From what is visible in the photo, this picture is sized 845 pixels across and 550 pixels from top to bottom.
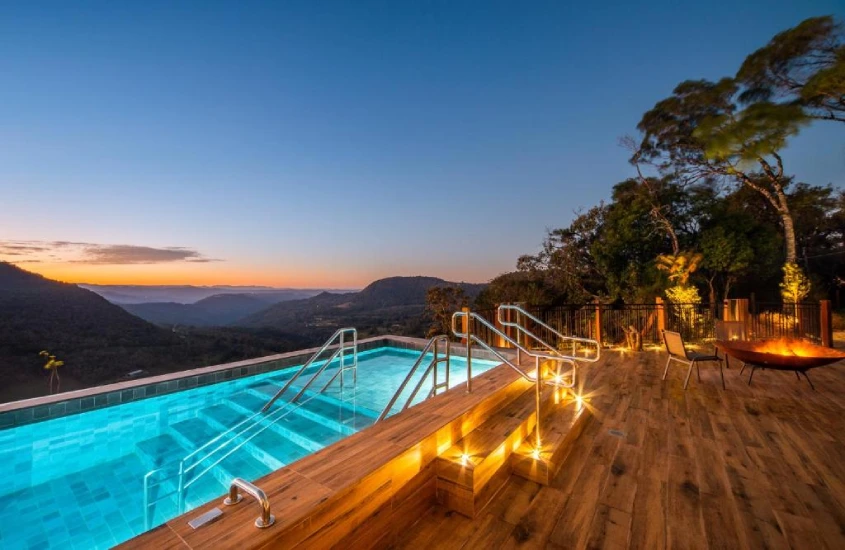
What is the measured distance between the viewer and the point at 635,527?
A: 7.02 feet

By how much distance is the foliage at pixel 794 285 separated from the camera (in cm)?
1044

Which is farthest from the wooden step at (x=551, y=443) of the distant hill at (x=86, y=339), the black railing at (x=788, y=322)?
the distant hill at (x=86, y=339)

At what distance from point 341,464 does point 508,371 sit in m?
2.79

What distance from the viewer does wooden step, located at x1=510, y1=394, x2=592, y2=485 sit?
271 cm

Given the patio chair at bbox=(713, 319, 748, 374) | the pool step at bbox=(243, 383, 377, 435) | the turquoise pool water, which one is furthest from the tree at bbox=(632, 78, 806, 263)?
the pool step at bbox=(243, 383, 377, 435)

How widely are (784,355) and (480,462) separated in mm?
5079

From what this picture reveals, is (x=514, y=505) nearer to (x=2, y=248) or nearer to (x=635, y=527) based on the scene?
(x=635, y=527)

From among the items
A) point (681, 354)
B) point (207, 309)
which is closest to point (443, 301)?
point (681, 354)

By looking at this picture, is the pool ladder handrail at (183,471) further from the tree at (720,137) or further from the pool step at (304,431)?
the tree at (720,137)

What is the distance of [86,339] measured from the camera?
45.5 ft

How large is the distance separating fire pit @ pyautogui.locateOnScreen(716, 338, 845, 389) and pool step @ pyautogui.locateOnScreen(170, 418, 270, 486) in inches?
255

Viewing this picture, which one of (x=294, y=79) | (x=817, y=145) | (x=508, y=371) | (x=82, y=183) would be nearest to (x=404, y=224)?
(x=294, y=79)

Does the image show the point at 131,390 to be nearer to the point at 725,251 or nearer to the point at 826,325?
the point at 826,325

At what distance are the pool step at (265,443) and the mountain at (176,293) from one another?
1891 centimetres
